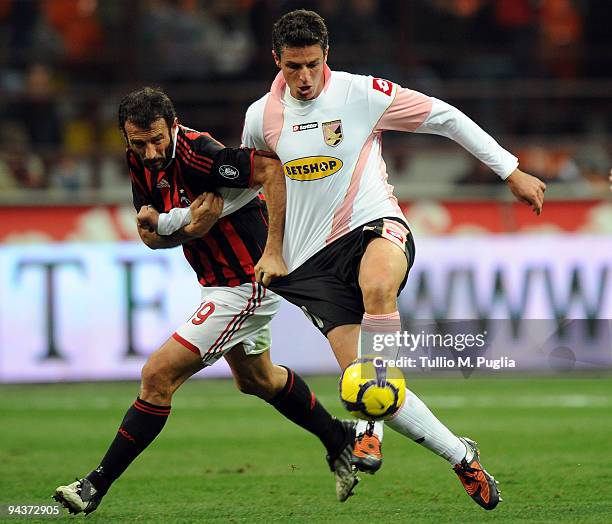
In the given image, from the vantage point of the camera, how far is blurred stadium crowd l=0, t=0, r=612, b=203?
15500mm

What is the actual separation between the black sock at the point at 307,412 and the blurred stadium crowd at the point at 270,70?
318 inches

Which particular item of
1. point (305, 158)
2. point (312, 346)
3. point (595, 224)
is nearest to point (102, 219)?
point (312, 346)

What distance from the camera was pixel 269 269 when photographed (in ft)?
20.4

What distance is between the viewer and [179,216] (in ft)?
21.1

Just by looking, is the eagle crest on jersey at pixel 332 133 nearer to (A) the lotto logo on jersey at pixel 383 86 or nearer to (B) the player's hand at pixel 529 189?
(A) the lotto logo on jersey at pixel 383 86

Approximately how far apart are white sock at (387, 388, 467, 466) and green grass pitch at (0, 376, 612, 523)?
1.02ft

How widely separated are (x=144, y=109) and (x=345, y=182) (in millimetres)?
1014

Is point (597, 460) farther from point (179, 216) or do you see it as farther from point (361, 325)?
point (179, 216)

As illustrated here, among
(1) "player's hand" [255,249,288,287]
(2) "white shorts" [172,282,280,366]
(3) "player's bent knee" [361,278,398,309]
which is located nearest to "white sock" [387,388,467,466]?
(3) "player's bent knee" [361,278,398,309]

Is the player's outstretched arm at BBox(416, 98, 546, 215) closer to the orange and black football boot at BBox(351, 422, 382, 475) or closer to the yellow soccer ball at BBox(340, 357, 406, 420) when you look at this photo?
the yellow soccer ball at BBox(340, 357, 406, 420)

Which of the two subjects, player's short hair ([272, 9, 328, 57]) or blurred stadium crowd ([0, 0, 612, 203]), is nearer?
player's short hair ([272, 9, 328, 57])

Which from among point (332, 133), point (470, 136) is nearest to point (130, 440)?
point (332, 133)

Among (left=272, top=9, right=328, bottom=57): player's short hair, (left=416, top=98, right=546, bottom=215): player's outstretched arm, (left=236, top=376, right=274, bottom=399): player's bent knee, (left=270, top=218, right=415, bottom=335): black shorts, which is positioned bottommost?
(left=236, top=376, right=274, bottom=399): player's bent knee

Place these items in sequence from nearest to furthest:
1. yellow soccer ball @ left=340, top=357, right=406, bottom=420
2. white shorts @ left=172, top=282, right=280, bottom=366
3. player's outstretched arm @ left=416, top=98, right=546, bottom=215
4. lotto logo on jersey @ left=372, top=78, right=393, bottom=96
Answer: yellow soccer ball @ left=340, top=357, right=406, bottom=420
player's outstretched arm @ left=416, top=98, right=546, bottom=215
lotto logo on jersey @ left=372, top=78, right=393, bottom=96
white shorts @ left=172, top=282, right=280, bottom=366
